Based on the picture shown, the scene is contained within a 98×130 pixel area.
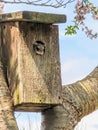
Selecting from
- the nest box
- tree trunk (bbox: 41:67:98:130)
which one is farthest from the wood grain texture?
tree trunk (bbox: 41:67:98:130)

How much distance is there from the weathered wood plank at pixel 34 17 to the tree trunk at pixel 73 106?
2.32ft

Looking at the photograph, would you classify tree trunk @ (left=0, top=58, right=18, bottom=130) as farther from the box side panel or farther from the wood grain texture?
the box side panel

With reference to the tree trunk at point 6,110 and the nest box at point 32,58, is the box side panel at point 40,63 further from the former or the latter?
the tree trunk at point 6,110

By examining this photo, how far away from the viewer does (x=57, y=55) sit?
6086 millimetres

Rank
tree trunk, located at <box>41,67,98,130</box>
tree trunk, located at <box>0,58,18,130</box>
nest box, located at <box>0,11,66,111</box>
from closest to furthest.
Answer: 1. tree trunk, located at <box>0,58,18,130</box>
2. nest box, located at <box>0,11,66,111</box>
3. tree trunk, located at <box>41,67,98,130</box>

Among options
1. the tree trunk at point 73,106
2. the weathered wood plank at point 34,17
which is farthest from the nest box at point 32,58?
the tree trunk at point 73,106

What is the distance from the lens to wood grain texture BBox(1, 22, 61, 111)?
5.88m

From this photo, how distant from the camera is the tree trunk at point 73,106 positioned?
6152 mm

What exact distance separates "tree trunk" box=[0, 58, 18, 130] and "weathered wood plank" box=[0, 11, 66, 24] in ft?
1.69

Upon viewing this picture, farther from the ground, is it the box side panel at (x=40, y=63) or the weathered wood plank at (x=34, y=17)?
the weathered wood plank at (x=34, y=17)

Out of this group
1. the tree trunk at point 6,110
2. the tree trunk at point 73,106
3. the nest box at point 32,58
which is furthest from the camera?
the tree trunk at point 73,106

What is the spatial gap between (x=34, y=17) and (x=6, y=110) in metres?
0.81

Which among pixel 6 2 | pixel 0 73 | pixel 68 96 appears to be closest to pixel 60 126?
pixel 68 96

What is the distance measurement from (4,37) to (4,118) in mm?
770
